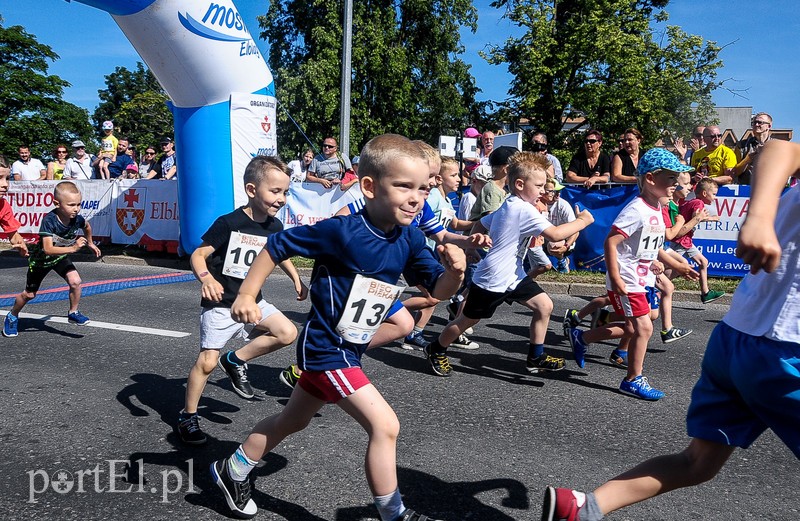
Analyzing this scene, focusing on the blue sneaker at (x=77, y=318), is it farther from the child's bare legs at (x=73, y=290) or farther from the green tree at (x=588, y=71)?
the green tree at (x=588, y=71)

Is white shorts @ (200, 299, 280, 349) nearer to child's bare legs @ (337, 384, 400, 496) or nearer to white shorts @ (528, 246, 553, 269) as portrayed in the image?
child's bare legs @ (337, 384, 400, 496)

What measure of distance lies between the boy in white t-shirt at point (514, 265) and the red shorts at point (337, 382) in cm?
208

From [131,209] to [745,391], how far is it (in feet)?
43.6

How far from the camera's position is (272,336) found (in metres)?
4.18

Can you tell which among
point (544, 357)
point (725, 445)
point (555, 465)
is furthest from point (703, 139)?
point (725, 445)

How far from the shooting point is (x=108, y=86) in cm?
9875

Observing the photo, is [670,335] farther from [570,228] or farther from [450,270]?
[450,270]

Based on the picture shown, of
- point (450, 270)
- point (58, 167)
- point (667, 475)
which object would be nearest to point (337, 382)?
point (450, 270)

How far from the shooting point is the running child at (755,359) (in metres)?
1.79

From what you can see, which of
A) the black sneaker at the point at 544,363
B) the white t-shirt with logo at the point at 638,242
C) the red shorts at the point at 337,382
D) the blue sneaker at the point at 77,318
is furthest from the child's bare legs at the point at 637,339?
the blue sneaker at the point at 77,318

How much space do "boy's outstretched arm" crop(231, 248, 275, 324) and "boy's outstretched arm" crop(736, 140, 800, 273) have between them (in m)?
1.67

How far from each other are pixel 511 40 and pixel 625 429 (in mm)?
29403

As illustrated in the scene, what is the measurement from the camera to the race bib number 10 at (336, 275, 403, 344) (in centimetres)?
272

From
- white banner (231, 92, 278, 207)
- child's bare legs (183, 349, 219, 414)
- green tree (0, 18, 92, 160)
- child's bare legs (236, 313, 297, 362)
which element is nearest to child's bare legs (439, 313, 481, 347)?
child's bare legs (236, 313, 297, 362)
